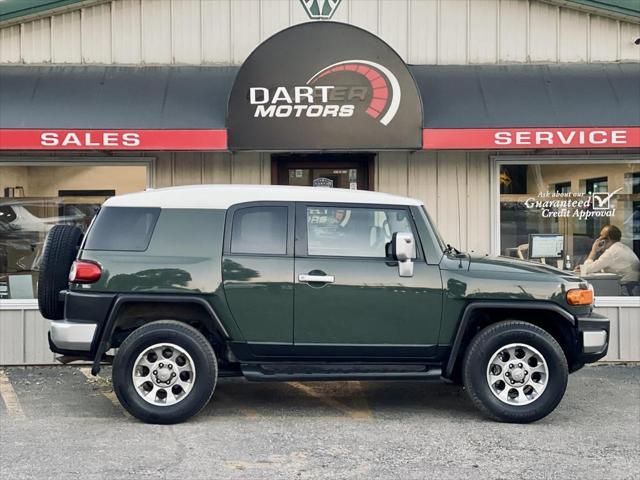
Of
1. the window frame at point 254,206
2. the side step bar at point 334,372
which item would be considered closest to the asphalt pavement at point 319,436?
the side step bar at point 334,372

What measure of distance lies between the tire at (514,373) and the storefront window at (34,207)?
522 cm

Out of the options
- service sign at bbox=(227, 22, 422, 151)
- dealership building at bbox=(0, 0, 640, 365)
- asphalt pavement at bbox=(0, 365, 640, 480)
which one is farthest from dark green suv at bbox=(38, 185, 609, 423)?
dealership building at bbox=(0, 0, 640, 365)

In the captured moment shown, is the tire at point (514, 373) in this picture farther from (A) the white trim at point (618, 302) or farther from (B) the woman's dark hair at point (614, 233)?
(B) the woman's dark hair at point (614, 233)

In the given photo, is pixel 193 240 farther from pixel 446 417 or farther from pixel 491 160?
pixel 491 160

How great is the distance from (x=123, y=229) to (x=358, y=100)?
3.35 meters

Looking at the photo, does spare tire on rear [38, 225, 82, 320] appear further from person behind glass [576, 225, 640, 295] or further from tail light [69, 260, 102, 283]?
person behind glass [576, 225, 640, 295]

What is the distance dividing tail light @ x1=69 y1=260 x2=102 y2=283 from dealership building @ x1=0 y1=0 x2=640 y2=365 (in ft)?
8.69

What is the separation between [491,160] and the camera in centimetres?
944

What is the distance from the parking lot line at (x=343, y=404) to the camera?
665 centimetres

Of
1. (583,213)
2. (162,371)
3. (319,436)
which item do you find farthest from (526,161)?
(162,371)

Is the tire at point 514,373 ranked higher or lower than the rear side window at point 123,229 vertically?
lower

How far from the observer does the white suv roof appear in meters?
6.46

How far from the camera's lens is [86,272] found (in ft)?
20.4

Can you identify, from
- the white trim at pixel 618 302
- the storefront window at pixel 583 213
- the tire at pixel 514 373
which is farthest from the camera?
the storefront window at pixel 583 213
